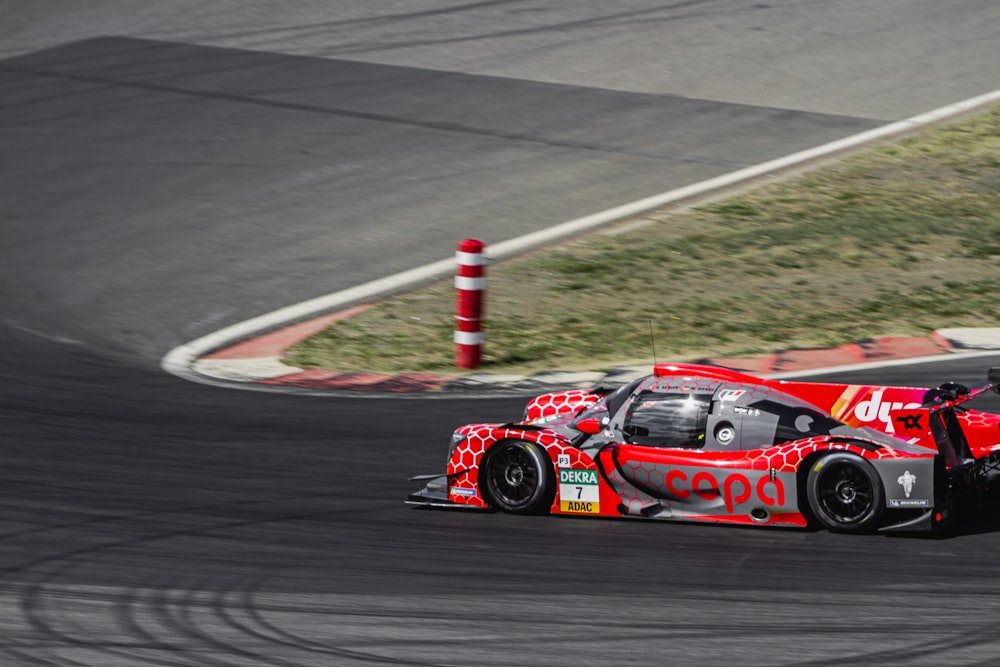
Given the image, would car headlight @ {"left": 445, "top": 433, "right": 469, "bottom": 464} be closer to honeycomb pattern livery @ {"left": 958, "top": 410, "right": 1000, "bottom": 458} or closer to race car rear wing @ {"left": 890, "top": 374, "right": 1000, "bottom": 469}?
race car rear wing @ {"left": 890, "top": 374, "right": 1000, "bottom": 469}

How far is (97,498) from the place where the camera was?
10.7 meters

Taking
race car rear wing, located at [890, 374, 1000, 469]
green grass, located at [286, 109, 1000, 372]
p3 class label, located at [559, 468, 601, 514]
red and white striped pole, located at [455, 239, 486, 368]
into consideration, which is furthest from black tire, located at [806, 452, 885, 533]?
red and white striped pole, located at [455, 239, 486, 368]

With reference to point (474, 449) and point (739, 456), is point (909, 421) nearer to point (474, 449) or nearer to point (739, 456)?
point (739, 456)

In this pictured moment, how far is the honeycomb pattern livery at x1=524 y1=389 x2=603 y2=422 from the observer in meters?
10.9

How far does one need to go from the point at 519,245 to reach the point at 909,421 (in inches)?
357

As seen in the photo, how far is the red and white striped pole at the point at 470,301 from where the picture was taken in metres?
14.4

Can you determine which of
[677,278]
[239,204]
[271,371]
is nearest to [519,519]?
[271,371]

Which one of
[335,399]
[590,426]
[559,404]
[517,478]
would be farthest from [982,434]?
[335,399]

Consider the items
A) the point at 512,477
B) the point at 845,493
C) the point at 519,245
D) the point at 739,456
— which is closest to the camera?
the point at 845,493

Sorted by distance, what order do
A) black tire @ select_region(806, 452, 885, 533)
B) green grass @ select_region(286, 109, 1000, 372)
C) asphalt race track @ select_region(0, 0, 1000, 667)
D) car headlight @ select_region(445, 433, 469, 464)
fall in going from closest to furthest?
asphalt race track @ select_region(0, 0, 1000, 667)
black tire @ select_region(806, 452, 885, 533)
car headlight @ select_region(445, 433, 469, 464)
green grass @ select_region(286, 109, 1000, 372)

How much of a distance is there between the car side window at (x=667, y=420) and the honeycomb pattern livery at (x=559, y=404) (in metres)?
0.83

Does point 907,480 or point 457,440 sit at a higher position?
point 457,440

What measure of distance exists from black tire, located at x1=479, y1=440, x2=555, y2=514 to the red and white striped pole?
4239mm

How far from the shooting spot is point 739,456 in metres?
9.66
